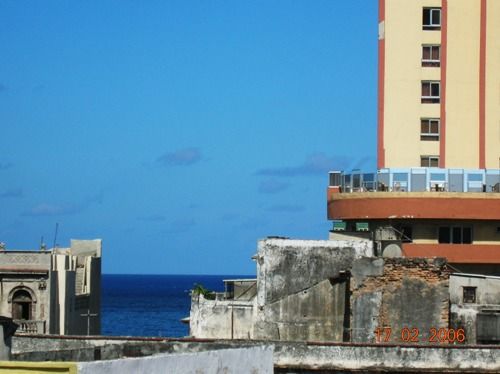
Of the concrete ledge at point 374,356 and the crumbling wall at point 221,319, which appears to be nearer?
the concrete ledge at point 374,356

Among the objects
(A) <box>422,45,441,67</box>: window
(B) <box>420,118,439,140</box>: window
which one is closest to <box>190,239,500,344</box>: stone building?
(B) <box>420,118,439,140</box>: window

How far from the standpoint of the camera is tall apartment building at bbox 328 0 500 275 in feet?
168

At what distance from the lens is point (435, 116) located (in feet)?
177

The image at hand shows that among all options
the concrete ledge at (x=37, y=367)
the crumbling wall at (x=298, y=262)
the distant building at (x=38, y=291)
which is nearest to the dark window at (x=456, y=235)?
the crumbling wall at (x=298, y=262)

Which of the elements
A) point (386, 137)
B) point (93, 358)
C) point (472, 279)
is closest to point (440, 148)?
point (386, 137)

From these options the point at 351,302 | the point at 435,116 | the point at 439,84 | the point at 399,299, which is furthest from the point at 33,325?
the point at 399,299

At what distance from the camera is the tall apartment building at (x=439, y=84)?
175ft

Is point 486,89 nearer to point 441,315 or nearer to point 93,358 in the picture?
point 441,315

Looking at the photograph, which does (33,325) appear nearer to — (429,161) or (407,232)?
(407,232)

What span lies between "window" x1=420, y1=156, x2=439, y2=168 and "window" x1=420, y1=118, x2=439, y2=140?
0.78 meters

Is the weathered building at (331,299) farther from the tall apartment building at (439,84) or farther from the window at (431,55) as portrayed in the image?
the window at (431,55)

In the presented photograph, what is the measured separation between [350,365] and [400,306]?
4643mm

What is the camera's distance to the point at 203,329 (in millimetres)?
46062
